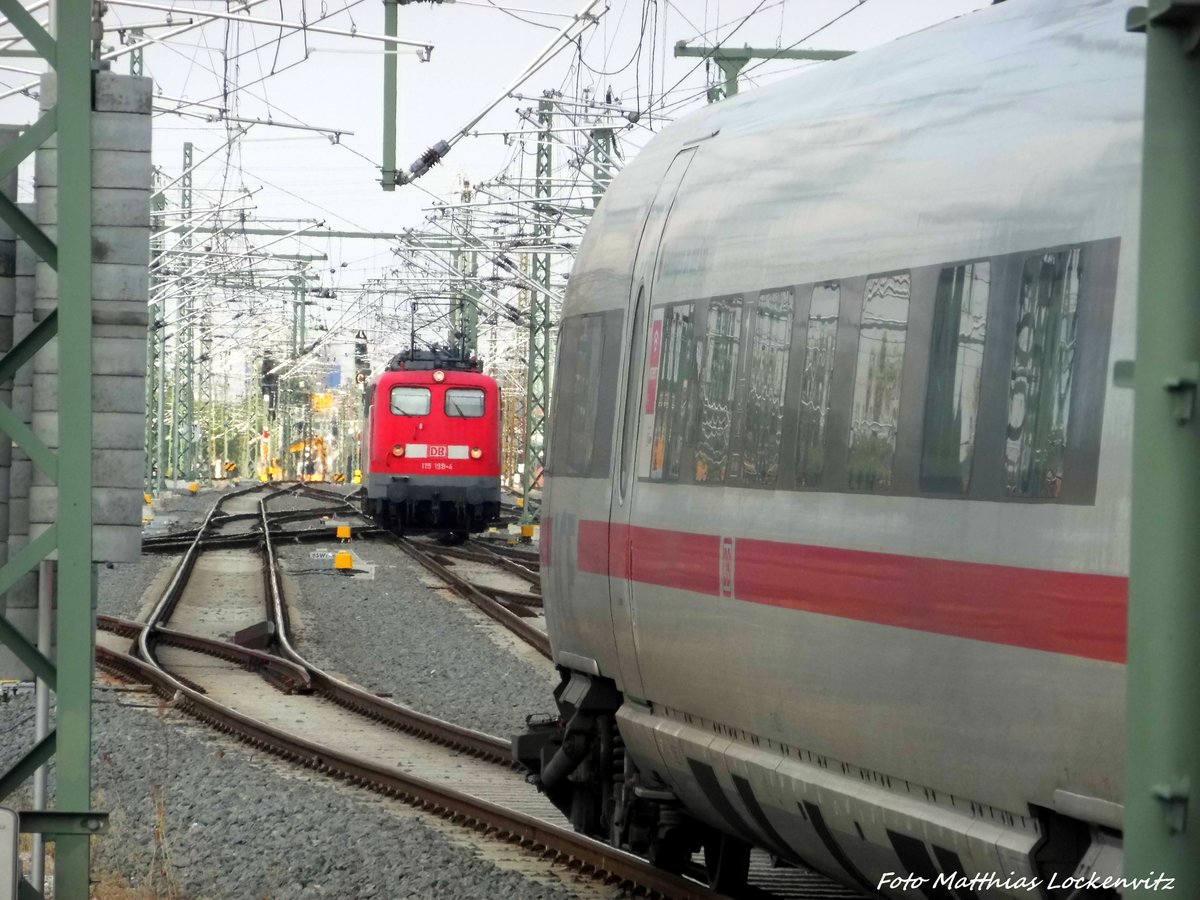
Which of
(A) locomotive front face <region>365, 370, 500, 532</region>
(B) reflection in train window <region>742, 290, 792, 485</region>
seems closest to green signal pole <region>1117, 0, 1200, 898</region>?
(B) reflection in train window <region>742, 290, 792, 485</region>

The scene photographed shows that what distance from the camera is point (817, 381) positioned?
5.49 m

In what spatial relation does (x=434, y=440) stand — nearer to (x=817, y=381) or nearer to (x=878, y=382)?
(x=817, y=381)

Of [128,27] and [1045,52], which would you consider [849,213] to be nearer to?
[1045,52]

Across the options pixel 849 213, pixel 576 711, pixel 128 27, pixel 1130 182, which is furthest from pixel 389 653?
pixel 1130 182

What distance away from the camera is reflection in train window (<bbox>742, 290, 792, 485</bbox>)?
5.68 metres

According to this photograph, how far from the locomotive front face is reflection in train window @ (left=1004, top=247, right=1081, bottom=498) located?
28042 millimetres

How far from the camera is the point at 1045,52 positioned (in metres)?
4.66

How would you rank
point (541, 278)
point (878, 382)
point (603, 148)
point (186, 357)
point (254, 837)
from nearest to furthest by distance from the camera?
point (878, 382) → point (254, 837) → point (603, 148) → point (541, 278) → point (186, 357)

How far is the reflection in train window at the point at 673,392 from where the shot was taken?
20.9 feet

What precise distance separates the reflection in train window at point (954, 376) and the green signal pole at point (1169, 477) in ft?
6.66

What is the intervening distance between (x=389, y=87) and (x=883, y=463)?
13217 mm

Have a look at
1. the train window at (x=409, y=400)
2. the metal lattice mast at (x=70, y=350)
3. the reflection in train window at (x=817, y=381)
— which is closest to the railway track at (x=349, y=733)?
the reflection in train window at (x=817, y=381)

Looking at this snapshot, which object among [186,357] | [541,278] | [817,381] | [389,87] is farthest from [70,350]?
[186,357]

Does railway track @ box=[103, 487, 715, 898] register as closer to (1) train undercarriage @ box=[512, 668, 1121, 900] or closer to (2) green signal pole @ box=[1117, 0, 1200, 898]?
(1) train undercarriage @ box=[512, 668, 1121, 900]
